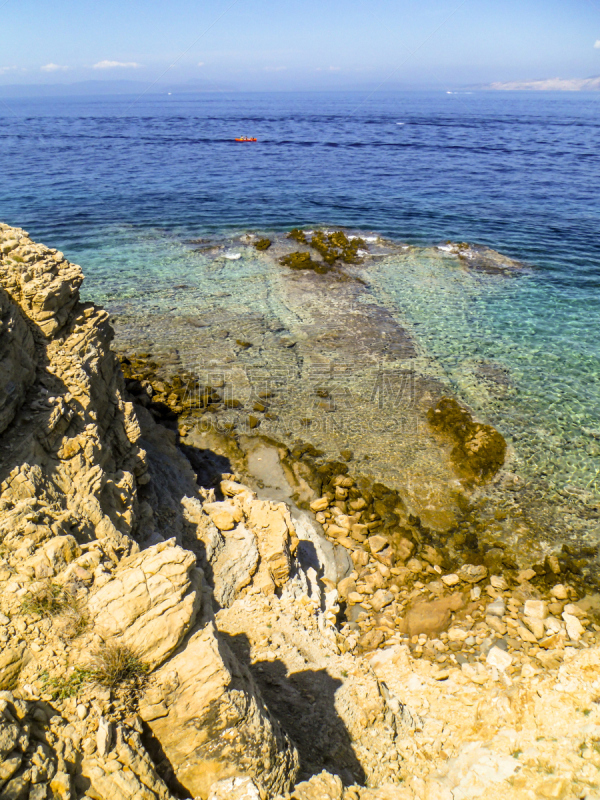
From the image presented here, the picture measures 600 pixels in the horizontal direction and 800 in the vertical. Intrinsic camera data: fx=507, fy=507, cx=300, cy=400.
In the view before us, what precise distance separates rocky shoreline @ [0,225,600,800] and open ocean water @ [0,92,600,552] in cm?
383

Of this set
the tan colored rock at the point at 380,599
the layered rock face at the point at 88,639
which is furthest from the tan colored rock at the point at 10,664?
the tan colored rock at the point at 380,599

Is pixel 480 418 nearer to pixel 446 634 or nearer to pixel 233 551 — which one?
pixel 446 634

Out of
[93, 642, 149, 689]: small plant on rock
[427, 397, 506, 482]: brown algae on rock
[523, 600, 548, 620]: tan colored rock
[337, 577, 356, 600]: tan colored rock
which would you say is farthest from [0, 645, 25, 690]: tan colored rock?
[427, 397, 506, 482]: brown algae on rock

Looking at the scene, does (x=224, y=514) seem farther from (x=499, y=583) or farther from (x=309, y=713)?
(x=499, y=583)

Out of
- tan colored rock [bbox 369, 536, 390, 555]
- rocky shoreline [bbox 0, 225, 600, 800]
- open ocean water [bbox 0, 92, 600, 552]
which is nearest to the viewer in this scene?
rocky shoreline [bbox 0, 225, 600, 800]

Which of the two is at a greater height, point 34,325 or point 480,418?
point 34,325

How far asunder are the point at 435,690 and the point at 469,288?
1996 centimetres

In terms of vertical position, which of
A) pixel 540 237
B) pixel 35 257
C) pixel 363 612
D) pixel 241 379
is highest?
pixel 35 257

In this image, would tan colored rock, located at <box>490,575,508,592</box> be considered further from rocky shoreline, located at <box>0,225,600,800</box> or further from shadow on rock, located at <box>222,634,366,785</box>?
shadow on rock, located at <box>222,634,366,785</box>

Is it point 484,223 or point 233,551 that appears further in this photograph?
point 484,223

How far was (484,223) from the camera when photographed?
33906 mm

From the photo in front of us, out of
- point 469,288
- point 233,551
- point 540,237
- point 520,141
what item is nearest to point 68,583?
point 233,551

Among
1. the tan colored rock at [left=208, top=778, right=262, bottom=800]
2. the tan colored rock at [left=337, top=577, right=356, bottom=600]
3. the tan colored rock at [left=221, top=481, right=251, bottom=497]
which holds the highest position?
the tan colored rock at [left=208, top=778, right=262, bottom=800]

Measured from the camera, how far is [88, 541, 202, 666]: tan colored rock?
15.3ft
